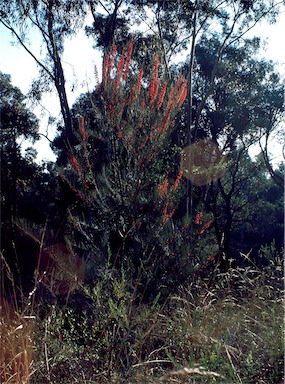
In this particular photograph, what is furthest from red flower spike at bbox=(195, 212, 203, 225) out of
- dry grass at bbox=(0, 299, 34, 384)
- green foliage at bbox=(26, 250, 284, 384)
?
dry grass at bbox=(0, 299, 34, 384)

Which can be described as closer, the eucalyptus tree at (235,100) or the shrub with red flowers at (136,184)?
the shrub with red flowers at (136,184)

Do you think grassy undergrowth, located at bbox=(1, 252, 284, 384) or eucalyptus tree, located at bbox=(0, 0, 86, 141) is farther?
eucalyptus tree, located at bbox=(0, 0, 86, 141)

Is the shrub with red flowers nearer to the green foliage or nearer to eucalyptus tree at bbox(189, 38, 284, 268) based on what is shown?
the green foliage

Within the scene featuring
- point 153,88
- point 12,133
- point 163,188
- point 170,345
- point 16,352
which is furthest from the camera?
point 12,133

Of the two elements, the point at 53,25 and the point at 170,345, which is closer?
the point at 170,345

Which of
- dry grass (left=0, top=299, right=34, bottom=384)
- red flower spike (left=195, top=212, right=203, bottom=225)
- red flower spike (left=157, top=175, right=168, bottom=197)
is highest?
red flower spike (left=157, top=175, right=168, bottom=197)

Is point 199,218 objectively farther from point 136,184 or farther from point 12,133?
point 12,133

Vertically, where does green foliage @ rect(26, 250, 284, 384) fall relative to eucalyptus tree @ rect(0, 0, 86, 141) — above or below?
below

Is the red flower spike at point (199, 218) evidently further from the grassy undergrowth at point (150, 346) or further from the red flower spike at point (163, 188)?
the grassy undergrowth at point (150, 346)

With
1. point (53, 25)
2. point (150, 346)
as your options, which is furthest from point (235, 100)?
point (150, 346)

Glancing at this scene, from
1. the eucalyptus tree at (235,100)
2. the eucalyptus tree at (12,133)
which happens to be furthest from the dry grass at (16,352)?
the eucalyptus tree at (235,100)

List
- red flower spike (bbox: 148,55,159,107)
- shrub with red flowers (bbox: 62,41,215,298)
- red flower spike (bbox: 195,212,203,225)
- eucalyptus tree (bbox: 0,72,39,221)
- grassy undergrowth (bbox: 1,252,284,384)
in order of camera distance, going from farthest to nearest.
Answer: eucalyptus tree (bbox: 0,72,39,221) < red flower spike (bbox: 195,212,203,225) < shrub with red flowers (bbox: 62,41,215,298) < red flower spike (bbox: 148,55,159,107) < grassy undergrowth (bbox: 1,252,284,384)

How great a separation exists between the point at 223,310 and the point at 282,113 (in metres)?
14.2

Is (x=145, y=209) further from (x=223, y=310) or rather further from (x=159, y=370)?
(x=159, y=370)
